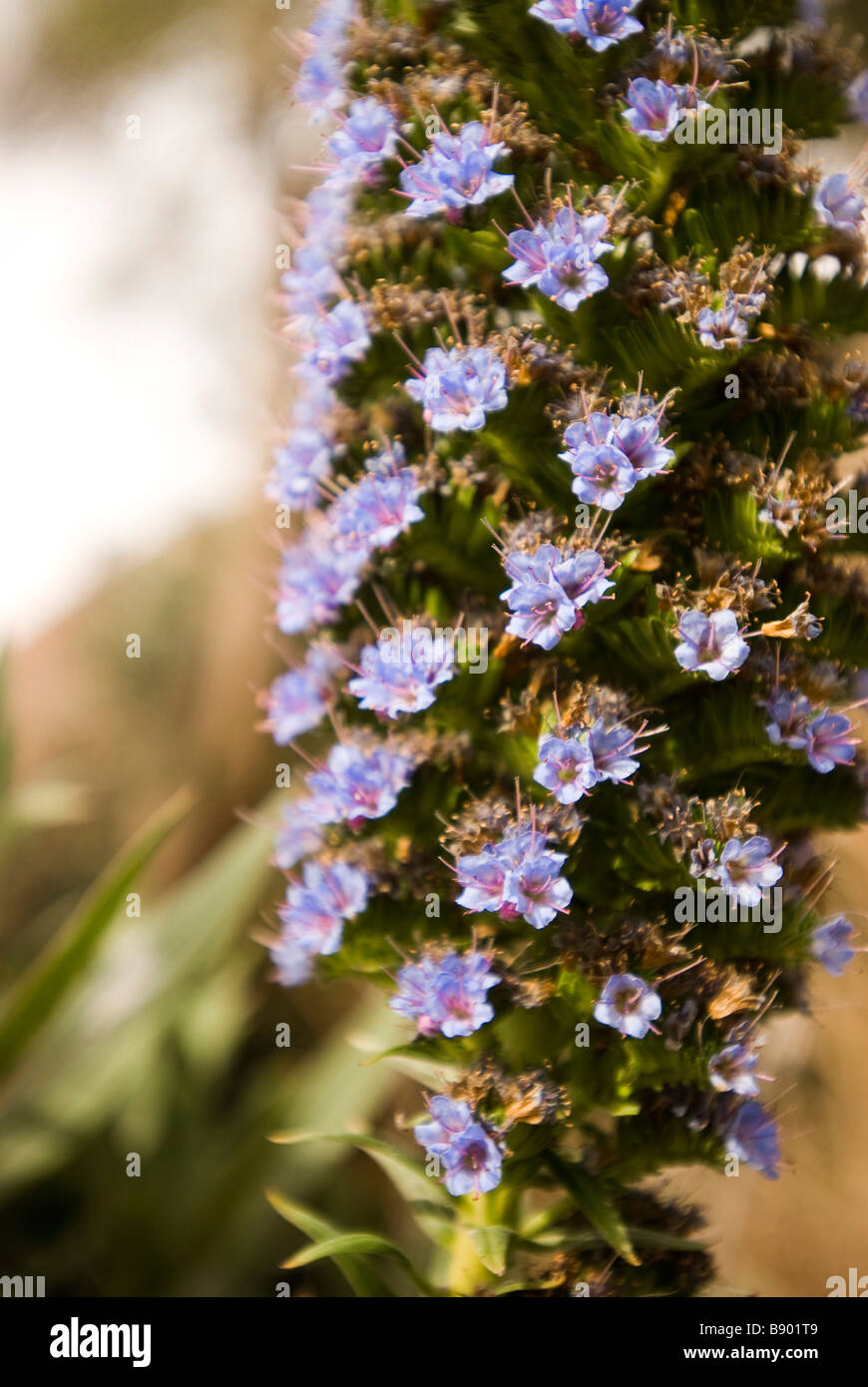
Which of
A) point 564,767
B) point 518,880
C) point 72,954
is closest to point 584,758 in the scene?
point 564,767

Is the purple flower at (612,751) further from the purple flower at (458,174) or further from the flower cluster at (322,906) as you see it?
the purple flower at (458,174)

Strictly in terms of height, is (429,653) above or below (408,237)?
below

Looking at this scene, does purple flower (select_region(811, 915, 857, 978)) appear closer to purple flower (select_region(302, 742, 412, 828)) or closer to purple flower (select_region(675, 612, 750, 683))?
purple flower (select_region(675, 612, 750, 683))

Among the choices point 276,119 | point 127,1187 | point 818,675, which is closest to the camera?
point 818,675

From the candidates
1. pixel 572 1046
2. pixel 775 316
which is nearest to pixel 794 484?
pixel 775 316
